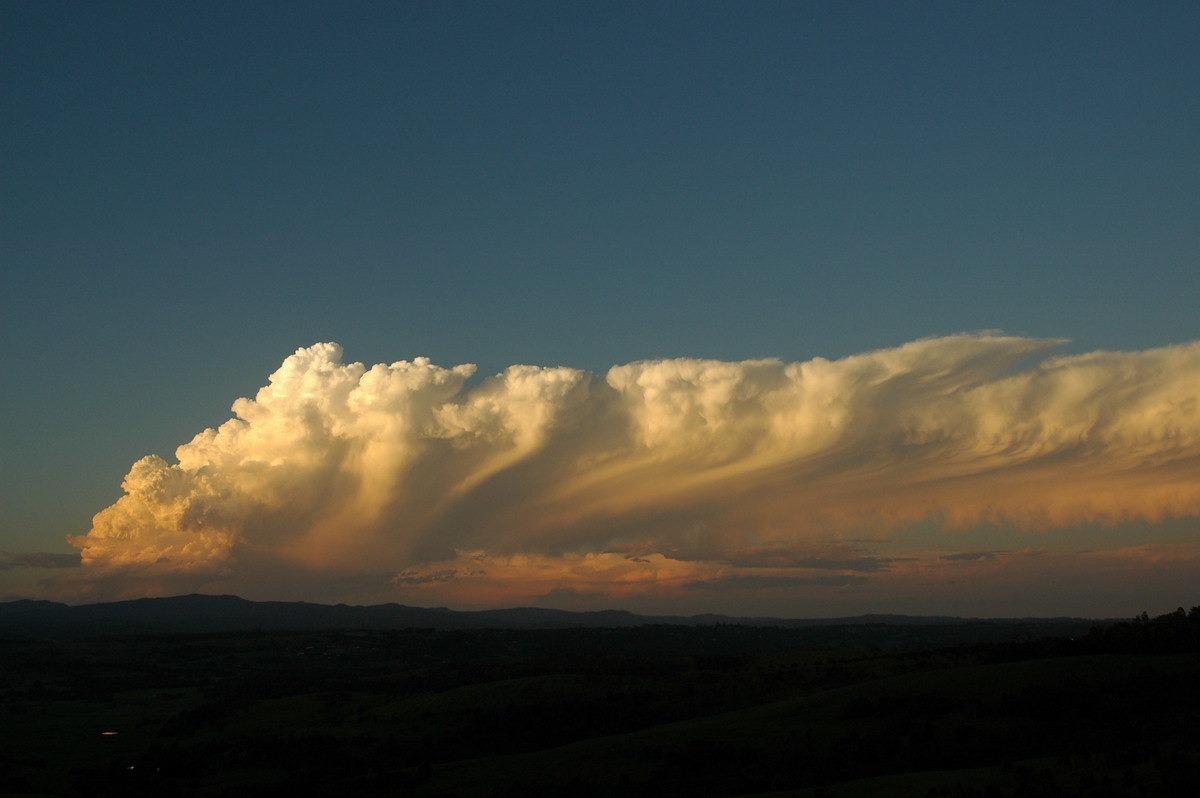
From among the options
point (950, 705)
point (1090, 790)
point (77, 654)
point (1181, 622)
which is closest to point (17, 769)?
point (950, 705)

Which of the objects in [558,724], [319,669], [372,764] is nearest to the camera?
[372,764]

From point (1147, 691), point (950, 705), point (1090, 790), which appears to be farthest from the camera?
point (950, 705)

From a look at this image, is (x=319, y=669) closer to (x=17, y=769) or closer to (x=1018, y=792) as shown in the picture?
(x=17, y=769)

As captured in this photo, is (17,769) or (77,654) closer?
(17,769)

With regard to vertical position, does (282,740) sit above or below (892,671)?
below

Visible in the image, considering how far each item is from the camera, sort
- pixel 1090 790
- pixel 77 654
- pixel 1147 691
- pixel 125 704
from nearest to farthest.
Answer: pixel 1090 790, pixel 1147 691, pixel 125 704, pixel 77 654

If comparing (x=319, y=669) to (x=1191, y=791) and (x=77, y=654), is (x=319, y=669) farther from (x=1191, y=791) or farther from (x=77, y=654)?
(x=1191, y=791)

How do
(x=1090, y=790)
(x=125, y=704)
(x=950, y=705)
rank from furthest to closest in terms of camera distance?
(x=125, y=704)
(x=950, y=705)
(x=1090, y=790)

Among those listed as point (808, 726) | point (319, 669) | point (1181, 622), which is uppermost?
point (1181, 622)

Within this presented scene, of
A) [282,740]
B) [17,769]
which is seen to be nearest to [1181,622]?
[282,740]
